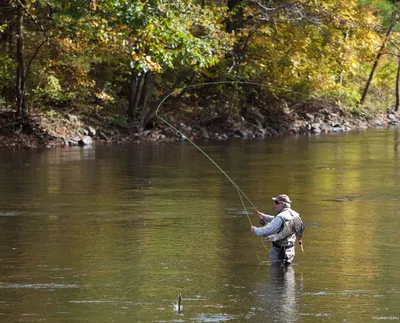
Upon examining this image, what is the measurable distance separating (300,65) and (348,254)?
24321mm

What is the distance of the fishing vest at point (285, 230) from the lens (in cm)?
1212

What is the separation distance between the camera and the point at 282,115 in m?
41.7

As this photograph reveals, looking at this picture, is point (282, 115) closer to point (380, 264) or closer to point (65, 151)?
point (65, 151)

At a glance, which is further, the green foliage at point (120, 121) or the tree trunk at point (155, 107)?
the tree trunk at point (155, 107)

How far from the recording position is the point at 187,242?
1452 centimetres

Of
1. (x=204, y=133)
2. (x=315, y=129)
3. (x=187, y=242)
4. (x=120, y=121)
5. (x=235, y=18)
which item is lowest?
(x=187, y=242)

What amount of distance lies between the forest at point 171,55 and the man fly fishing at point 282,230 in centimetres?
1105

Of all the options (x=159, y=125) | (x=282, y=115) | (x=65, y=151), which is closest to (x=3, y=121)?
(x=65, y=151)

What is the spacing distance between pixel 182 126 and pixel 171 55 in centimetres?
1141

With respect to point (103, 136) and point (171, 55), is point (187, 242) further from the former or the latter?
point (103, 136)

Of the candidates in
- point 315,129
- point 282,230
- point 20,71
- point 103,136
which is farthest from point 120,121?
point 282,230

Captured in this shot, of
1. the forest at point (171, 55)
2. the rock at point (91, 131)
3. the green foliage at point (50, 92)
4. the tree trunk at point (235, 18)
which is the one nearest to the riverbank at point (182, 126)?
the rock at point (91, 131)

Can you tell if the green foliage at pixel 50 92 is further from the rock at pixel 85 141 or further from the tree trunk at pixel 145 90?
the tree trunk at pixel 145 90

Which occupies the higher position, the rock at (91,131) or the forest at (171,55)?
the forest at (171,55)
